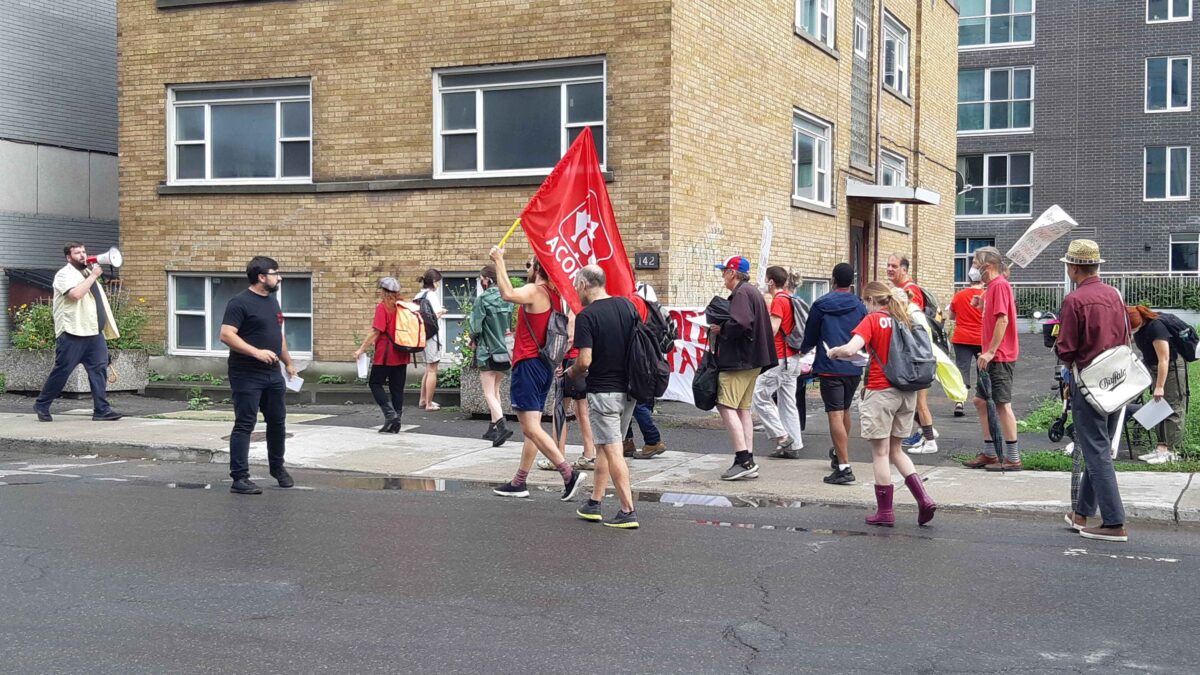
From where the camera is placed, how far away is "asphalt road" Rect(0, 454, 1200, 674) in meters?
5.34

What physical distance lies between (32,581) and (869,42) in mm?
18798

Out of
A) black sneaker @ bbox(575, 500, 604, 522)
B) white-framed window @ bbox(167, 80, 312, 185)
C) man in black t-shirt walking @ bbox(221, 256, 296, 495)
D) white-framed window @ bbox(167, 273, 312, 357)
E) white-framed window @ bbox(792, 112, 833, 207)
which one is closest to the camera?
black sneaker @ bbox(575, 500, 604, 522)

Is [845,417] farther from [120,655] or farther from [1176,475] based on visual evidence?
[120,655]

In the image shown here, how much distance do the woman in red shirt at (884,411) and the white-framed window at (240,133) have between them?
1116 cm

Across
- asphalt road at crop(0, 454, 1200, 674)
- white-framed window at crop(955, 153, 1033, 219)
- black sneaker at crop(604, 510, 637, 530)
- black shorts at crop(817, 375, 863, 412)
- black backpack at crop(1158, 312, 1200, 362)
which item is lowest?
asphalt road at crop(0, 454, 1200, 674)

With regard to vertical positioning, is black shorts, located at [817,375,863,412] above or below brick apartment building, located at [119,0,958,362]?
below

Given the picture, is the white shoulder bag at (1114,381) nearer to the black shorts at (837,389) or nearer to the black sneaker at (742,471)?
the black shorts at (837,389)

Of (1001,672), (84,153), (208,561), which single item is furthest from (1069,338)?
(84,153)

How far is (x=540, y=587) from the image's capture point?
655 centimetres

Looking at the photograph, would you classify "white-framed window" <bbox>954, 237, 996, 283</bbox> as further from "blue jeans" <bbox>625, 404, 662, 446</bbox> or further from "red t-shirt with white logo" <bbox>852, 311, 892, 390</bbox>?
"red t-shirt with white logo" <bbox>852, 311, 892, 390</bbox>

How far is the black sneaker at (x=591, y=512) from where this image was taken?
8570 millimetres

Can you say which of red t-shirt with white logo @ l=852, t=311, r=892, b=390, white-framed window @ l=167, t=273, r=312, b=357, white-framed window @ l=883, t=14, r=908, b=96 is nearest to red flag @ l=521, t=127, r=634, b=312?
red t-shirt with white logo @ l=852, t=311, r=892, b=390

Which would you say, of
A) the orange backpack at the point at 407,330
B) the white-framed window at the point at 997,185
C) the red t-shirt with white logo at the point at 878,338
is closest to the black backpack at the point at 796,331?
the red t-shirt with white logo at the point at 878,338

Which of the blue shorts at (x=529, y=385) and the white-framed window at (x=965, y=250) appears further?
the white-framed window at (x=965, y=250)
